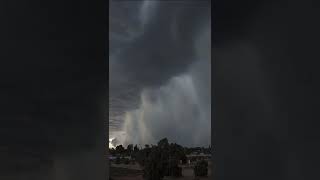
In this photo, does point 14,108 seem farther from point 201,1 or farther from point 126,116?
point 126,116

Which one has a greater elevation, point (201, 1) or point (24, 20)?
point (201, 1)

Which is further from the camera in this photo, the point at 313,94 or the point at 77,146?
the point at 77,146

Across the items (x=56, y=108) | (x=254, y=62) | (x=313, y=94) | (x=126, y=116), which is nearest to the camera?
(x=313, y=94)

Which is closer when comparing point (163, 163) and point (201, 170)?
point (163, 163)

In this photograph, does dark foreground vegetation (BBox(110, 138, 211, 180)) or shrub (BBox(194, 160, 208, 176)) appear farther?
shrub (BBox(194, 160, 208, 176))

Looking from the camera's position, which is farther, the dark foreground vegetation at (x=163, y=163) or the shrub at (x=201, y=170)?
the shrub at (x=201, y=170)

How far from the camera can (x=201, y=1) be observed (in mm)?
5426

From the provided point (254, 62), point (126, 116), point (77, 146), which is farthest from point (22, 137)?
point (126, 116)

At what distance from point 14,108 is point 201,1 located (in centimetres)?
407

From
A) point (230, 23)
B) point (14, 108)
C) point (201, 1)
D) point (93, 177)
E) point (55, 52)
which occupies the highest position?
point (201, 1)

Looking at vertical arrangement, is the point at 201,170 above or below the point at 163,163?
below

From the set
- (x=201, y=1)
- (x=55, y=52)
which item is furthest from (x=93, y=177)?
(x=201, y=1)

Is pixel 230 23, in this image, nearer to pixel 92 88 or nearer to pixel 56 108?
pixel 92 88

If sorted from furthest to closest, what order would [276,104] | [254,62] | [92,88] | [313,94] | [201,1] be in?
[201,1] → [92,88] → [254,62] → [276,104] → [313,94]
